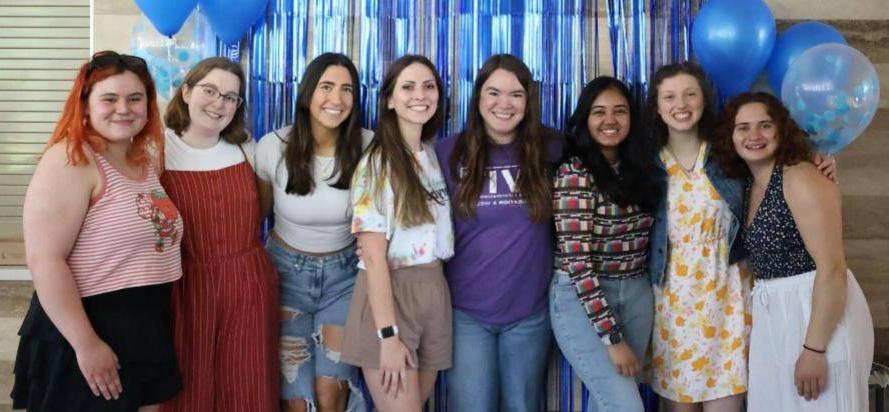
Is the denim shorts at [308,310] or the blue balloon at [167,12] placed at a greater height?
the blue balloon at [167,12]

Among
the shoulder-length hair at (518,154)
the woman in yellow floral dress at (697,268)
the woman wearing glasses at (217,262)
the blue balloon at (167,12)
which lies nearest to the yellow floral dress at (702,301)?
the woman in yellow floral dress at (697,268)

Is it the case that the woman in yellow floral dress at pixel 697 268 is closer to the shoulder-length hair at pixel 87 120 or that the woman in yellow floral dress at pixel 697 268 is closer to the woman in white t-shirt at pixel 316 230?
the woman in white t-shirt at pixel 316 230

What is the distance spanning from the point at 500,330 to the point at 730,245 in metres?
0.82

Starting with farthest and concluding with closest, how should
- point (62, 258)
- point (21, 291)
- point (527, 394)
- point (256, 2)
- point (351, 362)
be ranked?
point (21, 291) < point (256, 2) < point (527, 394) < point (351, 362) < point (62, 258)

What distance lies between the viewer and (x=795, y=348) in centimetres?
208

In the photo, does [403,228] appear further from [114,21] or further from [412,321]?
[114,21]

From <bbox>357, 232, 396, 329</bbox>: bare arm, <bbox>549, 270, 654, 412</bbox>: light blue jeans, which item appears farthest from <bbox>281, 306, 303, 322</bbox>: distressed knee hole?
<bbox>549, 270, 654, 412</bbox>: light blue jeans

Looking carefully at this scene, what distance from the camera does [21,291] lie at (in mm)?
2949

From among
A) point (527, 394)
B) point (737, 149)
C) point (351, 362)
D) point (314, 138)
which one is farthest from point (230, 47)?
point (737, 149)

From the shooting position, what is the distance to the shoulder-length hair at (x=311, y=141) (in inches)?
87.4

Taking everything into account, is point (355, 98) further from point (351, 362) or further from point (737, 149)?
point (737, 149)

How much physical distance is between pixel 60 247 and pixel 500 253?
3.99ft

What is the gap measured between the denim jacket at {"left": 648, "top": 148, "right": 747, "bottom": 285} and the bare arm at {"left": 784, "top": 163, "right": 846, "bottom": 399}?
0.26 m

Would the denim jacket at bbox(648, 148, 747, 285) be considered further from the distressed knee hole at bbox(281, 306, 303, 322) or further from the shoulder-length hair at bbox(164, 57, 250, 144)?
the shoulder-length hair at bbox(164, 57, 250, 144)
